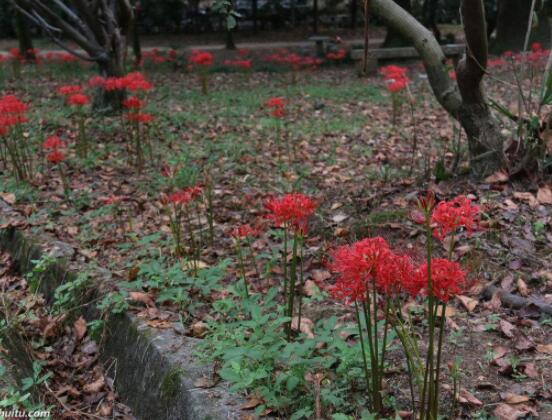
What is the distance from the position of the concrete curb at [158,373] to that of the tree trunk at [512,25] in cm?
1421

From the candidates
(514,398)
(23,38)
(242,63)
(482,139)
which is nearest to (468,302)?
(514,398)

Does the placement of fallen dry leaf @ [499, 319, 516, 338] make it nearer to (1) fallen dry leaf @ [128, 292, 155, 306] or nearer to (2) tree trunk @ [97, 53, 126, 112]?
(1) fallen dry leaf @ [128, 292, 155, 306]

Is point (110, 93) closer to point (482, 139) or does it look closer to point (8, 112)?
point (8, 112)

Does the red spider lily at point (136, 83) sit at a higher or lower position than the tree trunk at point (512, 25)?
lower

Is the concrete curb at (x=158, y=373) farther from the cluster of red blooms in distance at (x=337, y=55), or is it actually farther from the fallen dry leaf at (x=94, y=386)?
the cluster of red blooms in distance at (x=337, y=55)

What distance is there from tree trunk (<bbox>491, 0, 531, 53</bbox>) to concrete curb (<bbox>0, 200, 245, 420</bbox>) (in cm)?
1421

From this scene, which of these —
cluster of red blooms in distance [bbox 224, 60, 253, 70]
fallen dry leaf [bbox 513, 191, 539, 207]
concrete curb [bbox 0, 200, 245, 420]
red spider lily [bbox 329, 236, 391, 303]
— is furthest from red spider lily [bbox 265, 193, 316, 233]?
cluster of red blooms in distance [bbox 224, 60, 253, 70]

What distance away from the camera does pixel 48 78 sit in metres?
12.9

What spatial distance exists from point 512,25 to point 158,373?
15.1 meters

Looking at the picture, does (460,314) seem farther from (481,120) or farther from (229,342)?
(481,120)

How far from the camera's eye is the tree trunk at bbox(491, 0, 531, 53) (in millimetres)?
15031

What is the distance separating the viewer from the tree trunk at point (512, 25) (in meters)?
15.0

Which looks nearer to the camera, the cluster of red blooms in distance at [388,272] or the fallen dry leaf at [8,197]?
the cluster of red blooms in distance at [388,272]

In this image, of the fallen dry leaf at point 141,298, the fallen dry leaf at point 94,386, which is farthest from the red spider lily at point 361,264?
the fallen dry leaf at point 94,386
